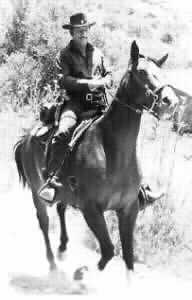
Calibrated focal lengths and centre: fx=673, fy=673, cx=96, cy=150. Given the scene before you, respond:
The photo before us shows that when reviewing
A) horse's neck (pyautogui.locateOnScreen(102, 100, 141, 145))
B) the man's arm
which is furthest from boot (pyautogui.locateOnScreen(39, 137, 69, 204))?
the man's arm

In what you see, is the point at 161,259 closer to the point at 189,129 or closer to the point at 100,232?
the point at 100,232

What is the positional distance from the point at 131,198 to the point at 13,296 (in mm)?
1502

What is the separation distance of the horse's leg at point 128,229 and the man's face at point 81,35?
1.68 meters

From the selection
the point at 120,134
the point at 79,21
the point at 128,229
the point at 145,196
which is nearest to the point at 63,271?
the point at 128,229

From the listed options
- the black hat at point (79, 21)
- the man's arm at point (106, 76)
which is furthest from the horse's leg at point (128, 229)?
the black hat at point (79, 21)

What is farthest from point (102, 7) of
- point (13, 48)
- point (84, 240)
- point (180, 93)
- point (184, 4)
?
point (84, 240)

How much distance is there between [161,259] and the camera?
797 centimetres

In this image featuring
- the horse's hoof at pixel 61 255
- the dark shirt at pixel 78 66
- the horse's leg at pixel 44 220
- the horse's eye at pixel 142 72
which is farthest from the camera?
the horse's hoof at pixel 61 255

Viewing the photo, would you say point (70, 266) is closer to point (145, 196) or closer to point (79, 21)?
point (145, 196)

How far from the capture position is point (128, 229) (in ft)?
21.4

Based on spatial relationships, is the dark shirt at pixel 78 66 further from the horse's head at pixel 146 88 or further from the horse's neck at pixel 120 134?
the horse's head at pixel 146 88

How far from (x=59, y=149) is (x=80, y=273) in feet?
4.55

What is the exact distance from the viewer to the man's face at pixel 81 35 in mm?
6617

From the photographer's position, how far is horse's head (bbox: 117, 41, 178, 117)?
18.6 ft
